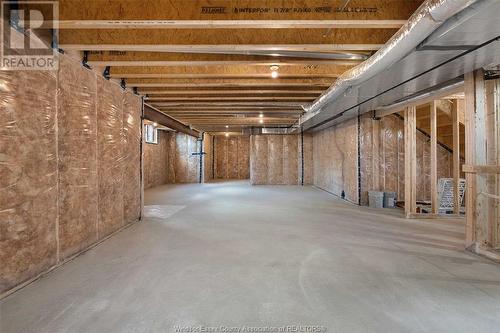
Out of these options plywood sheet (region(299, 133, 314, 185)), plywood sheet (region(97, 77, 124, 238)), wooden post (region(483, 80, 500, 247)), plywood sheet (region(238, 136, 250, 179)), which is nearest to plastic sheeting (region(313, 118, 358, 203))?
plywood sheet (region(299, 133, 314, 185))

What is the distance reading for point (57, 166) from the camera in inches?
90.4

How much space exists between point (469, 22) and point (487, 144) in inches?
71.2

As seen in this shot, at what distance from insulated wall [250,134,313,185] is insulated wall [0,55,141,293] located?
6355 mm

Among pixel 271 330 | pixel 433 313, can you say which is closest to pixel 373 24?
pixel 433 313

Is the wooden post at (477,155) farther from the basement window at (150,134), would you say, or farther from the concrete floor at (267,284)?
the basement window at (150,134)

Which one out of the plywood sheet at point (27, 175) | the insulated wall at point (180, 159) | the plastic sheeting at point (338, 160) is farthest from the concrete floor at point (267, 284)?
the insulated wall at point (180, 159)

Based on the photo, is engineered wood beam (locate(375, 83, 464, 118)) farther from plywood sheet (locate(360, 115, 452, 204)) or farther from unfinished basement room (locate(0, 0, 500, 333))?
plywood sheet (locate(360, 115, 452, 204))

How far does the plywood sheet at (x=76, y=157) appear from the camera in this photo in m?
2.38

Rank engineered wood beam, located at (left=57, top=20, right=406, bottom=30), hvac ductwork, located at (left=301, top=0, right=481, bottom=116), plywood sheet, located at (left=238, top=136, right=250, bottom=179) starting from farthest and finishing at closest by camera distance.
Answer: plywood sheet, located at (left=238, top=136, right=250, bottom=179) < engineered wood beam, located at (left=57, top=20, right=406, bottom=30) < hvac ductwork, located at (left=301, top=0, right=481, bottom=116)

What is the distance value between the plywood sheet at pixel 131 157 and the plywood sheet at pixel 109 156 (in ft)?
0.41

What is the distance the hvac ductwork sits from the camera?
1.44 m

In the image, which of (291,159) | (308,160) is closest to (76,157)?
(291,159)

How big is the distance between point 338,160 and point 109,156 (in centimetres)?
580

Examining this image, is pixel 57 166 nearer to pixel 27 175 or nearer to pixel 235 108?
pixel 27 175
